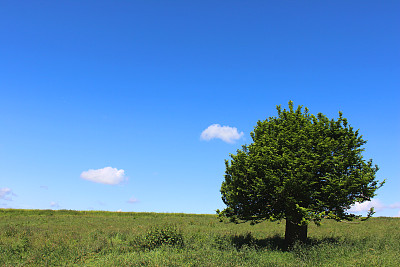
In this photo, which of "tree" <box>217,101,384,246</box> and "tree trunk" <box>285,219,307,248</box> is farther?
"tree trunk" <box>285,219,307,248</box>

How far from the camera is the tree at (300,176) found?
1759 centimetres

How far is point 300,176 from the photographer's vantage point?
56.2 feet

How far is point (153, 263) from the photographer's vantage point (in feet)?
44.7

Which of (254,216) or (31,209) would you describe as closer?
(254,216)

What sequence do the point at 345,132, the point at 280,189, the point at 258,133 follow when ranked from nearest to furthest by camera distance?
the point at 280,189 → the point at 345,132 → the point at 258,133

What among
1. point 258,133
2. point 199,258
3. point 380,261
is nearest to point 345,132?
point 258,133

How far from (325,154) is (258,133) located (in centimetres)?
528

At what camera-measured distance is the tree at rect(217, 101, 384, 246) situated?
17594 millimetres

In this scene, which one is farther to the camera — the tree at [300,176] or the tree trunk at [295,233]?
the tree trunk at [295,233]

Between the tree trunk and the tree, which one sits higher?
the tree

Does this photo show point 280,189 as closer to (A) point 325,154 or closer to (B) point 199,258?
(A) point 325,154

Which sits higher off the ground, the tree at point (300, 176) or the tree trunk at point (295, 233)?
the tree at point (300, 176)

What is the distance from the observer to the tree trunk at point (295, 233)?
1931 cm

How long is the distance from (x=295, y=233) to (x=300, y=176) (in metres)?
5.20
